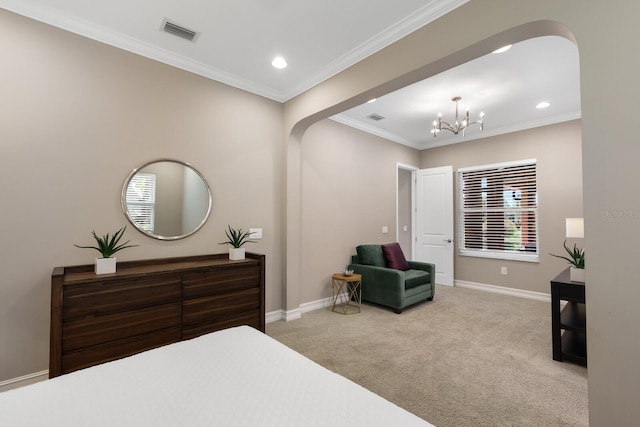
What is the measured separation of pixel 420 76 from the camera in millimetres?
2406

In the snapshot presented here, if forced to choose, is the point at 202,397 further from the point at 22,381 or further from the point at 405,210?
the point at 405,210

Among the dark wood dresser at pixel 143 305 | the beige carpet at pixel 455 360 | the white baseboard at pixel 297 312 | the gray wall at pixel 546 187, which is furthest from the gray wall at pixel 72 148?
the gray wall at pixel 546 187

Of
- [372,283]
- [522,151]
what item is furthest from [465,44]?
[522,151]

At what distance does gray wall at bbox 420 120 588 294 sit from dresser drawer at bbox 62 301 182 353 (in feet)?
16.5

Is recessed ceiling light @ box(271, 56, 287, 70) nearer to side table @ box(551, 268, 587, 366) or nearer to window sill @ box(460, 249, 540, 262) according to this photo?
side table @ box(551, 268, 587, 366)

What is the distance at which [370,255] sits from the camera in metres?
4.53

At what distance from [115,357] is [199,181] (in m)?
1.68

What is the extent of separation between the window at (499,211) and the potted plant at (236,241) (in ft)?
13.5

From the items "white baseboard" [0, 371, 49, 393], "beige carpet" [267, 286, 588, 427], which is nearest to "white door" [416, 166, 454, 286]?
"beige carpet" [267, 286, 588, 427]

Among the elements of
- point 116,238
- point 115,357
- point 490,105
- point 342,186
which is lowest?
point 115,357

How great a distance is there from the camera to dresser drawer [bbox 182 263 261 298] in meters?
2.49

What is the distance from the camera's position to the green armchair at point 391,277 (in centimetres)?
388

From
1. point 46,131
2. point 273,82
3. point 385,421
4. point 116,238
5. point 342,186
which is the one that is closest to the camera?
point 385,421

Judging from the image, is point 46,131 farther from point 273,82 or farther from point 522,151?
point 522,151
